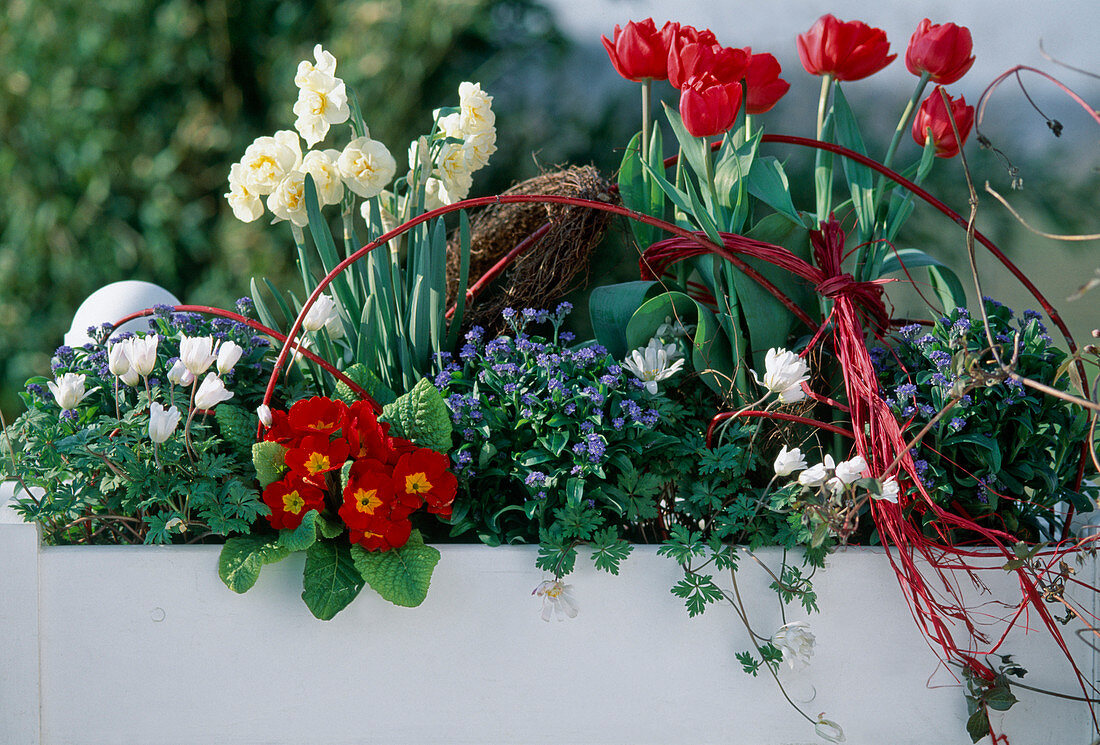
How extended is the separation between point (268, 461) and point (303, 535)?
112mm

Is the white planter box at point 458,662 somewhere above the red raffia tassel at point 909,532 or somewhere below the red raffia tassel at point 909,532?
below

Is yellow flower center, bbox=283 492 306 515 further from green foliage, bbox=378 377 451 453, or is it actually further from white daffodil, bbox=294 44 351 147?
white daffodil, bbox=294 44 351 147

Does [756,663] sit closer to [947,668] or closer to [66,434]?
[947,668]

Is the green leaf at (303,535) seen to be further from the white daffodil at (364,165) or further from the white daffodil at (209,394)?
the white daffodil at (364,165)

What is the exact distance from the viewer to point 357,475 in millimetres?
1014

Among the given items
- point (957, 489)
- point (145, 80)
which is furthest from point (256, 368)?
point (145, 80)

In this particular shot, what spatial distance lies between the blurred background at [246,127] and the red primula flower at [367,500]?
1.41 metres

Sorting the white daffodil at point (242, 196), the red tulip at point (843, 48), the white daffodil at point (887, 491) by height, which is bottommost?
the white daffodil at point (887, 491)

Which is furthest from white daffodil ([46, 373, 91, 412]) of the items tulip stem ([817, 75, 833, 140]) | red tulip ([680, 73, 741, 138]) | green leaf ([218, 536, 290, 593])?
tulip stem ([817, 75, 833, 140])

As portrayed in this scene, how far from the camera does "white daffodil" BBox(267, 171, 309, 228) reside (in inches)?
46.1

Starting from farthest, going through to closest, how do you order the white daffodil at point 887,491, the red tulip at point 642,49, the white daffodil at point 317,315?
the red tulip at point 642,49, the white daffodil at point 317,315, the white daffodil at point 887,491

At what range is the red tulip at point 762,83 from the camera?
125 centimetres

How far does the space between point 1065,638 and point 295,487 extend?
1003 millimetres

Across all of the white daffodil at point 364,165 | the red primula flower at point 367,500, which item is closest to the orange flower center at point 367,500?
the red primula flower at point 367,500
